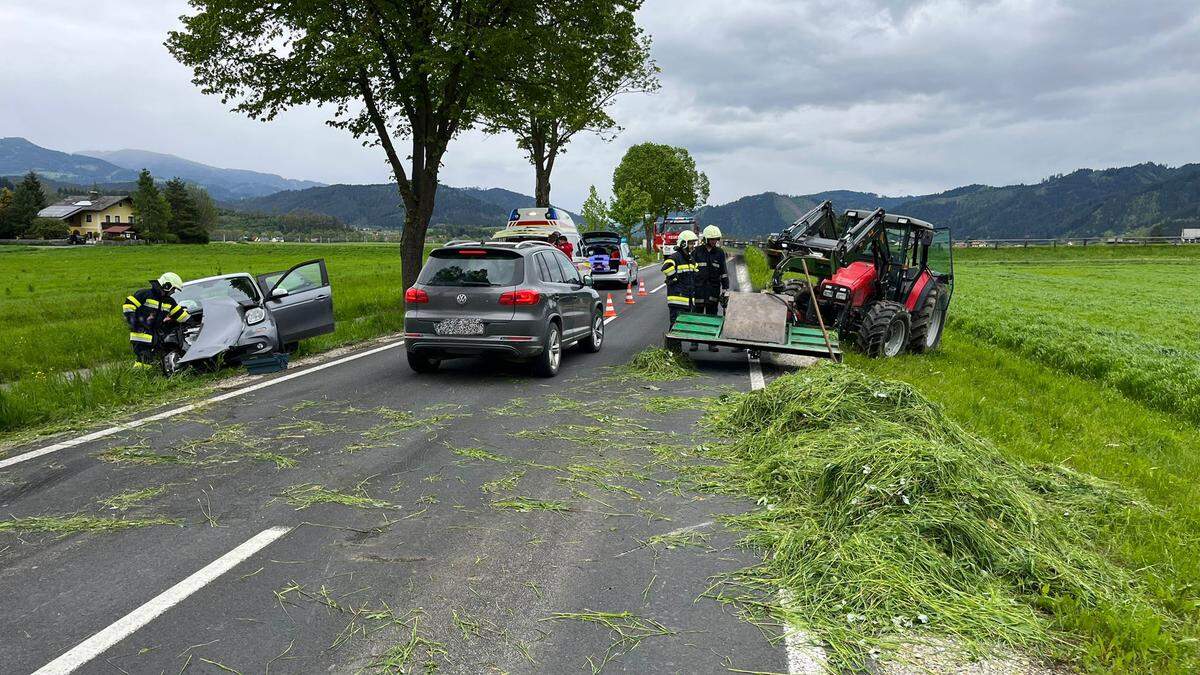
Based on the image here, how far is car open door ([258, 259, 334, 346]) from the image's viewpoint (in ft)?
36.4

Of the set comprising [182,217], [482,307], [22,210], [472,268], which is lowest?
[482,307]

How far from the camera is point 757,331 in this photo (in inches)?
410

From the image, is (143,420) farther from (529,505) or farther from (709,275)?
(709,275)

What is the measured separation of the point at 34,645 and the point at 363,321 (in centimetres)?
1254

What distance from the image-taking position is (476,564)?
165 inches

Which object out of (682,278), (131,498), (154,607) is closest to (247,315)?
(131,498)

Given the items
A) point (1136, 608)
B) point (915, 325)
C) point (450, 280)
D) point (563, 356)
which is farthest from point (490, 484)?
point (915, 325)

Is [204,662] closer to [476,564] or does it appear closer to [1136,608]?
[476,564]

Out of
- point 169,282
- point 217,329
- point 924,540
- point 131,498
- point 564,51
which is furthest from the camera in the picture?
point 564,51

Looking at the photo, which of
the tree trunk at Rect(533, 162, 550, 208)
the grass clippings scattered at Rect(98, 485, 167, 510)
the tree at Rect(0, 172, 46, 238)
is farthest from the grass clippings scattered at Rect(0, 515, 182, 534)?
the tree at Rect(0, 172, 46, 238)

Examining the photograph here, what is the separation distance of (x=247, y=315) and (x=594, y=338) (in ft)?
17.4

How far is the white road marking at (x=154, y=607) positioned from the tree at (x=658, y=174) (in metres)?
76.2

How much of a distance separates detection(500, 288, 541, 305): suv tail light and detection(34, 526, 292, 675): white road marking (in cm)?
512

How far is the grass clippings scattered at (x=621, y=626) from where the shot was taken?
3352 mm
